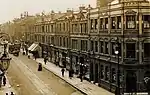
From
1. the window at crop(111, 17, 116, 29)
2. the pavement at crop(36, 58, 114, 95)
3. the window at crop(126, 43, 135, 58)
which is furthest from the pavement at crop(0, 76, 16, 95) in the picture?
the window at crop(126, 43, 135, 58)

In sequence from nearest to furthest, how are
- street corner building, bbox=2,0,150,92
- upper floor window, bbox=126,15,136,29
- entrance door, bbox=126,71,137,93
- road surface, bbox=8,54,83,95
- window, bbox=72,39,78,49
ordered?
street corner building, bbox=2,0,150,92 → entrance door, bbox=126,71,137,93 → upper floor window, bbox=126,15,136,29 → road surface, bbox=8,54,83,95 → window, bbox=72,39,78,49

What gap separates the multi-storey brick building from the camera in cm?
4059

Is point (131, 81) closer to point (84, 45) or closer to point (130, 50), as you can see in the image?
point (130, 50)

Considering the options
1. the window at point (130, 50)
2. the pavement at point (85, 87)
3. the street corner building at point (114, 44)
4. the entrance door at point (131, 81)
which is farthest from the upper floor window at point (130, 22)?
the pavement at point (85, 87)

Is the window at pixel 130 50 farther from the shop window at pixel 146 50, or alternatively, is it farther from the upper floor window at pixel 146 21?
the upper floor window at pixel 146 21

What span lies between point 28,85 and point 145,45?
1856 cm

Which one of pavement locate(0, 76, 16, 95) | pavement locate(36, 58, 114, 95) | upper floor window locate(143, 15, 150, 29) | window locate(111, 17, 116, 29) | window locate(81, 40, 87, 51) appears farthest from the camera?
window locate(81, 40, 87, 51)

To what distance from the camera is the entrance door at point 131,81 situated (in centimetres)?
4072

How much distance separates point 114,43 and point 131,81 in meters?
5.26

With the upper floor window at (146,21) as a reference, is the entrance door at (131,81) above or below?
below

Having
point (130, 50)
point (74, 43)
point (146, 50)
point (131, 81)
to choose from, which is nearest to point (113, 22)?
point (130, 50)

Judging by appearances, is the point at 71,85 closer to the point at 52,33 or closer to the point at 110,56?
the point at 110,56

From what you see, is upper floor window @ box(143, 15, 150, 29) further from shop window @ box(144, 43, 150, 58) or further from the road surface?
the road surface

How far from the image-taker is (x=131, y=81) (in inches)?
1610
